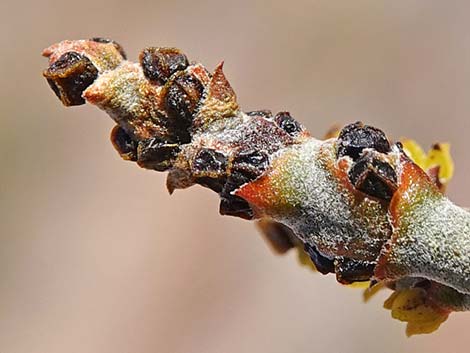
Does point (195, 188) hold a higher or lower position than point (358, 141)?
lower

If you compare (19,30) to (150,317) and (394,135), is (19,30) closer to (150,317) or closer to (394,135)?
(150,317)

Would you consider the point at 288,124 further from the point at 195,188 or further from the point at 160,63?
the point at 195,188

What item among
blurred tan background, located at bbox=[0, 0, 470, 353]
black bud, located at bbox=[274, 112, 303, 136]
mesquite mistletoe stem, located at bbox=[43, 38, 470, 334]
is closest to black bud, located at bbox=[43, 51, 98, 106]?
mesquite mistletoe stem, located at bbox=[43, 38, 470, 334]

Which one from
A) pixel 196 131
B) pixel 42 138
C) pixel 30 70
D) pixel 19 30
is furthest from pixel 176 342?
pixel 196 131

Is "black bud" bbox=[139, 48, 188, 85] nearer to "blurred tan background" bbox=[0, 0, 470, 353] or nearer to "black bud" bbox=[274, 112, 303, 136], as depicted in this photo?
"black bud" bbox=[274, 112, 303, 136]

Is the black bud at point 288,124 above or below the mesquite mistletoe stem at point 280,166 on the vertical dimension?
above

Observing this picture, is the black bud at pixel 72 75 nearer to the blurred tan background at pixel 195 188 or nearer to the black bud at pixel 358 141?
the black bud at pixel 358 141

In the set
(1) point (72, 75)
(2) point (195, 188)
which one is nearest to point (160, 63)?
(1) point (72, 75)

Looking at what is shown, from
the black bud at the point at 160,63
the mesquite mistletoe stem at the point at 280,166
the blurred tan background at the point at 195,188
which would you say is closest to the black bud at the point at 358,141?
the mesquite mistletoe stem at the point at 280,166
